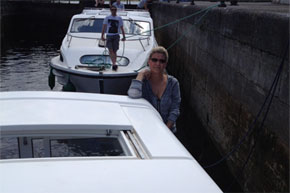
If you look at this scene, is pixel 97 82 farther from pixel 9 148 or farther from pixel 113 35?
pixel 9 148

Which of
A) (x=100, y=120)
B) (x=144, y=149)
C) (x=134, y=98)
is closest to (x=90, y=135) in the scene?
(x=100, y=120)

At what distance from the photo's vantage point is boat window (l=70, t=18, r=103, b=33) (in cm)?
953

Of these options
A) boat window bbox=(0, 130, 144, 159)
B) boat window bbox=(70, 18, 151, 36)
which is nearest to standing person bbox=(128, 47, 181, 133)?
boat window bbox=(0, 130, 144, 159)

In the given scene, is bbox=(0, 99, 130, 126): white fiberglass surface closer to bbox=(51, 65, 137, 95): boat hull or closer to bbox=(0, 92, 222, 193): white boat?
bbox=(0, 92, 222, 193): white boat

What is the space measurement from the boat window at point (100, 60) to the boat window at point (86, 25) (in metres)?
1.90

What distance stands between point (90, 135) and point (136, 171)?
577 millimetres

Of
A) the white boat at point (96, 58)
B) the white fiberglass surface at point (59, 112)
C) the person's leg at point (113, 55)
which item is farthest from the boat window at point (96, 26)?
the white fiberglass surface at point (59, 112)

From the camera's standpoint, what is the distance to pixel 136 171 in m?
1.64

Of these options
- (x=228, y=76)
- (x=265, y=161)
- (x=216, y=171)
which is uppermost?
(x=228, y=76)

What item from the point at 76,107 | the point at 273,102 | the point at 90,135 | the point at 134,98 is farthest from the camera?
the point at 273,102

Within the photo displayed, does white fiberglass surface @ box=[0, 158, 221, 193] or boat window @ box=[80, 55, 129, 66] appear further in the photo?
boat window @ box=[80, 55, 129, 66]

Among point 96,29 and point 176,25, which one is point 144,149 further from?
point 176,25

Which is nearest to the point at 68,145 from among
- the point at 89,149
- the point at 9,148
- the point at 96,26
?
the point at 89,149

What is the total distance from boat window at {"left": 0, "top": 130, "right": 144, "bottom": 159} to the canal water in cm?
319
